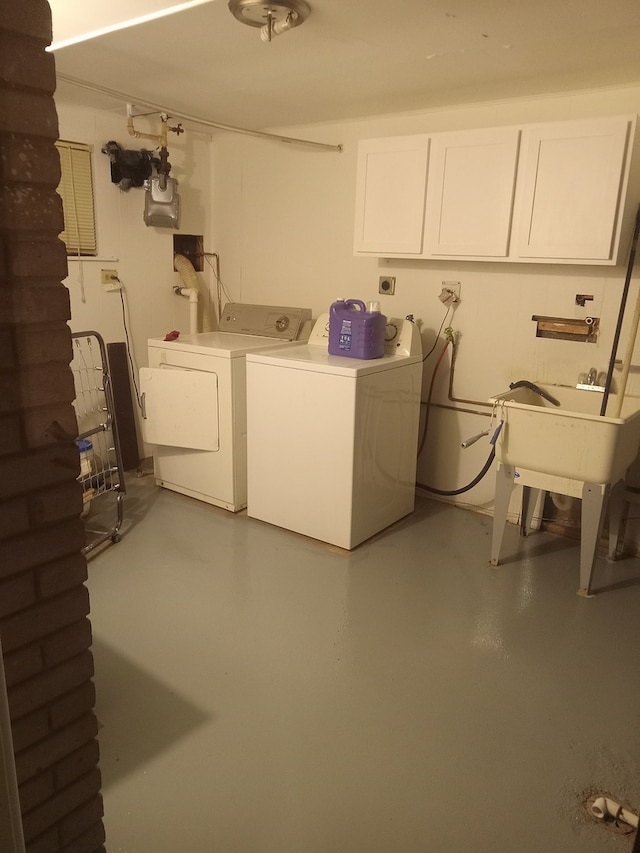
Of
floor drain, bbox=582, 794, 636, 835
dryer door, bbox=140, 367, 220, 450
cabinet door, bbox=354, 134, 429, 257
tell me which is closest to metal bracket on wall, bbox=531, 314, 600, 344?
cabinet door, bbox=354, 134, 429, 257

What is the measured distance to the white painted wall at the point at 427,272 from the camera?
10.4 feet

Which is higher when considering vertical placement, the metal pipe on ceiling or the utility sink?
the metal pipe on ceiling

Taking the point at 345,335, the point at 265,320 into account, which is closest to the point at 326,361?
the point at 345,335

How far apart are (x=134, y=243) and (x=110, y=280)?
0.31 metres

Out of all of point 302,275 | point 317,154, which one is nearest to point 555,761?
point 302,275

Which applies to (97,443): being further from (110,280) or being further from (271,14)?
(271,14)

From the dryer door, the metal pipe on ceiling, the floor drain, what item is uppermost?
the metal pipe on ceiling

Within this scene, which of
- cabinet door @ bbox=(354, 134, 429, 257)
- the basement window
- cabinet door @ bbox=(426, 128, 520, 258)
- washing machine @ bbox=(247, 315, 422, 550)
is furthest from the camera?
the basement window

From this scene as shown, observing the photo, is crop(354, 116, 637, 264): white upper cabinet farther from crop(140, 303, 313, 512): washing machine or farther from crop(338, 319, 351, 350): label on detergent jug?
crop(140, 303, 313, 512): washing machine

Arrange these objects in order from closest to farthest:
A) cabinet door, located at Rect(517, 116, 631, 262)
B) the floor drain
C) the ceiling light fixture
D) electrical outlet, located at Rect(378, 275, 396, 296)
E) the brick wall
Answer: the brick wall → the floor drain → the ceiling light fixture → cabinet door, located at Rect(517, 116, 631, 262) → electrical outlet, located at Rect(378, 275, 396, 296)

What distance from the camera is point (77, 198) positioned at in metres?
3.68

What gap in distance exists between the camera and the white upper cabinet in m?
2.69

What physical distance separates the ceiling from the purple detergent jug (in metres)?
1.09

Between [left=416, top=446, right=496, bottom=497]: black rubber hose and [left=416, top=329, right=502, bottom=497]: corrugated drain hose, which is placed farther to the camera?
[left=416, top=329, right=502, bottom=497]: corrugated drain hose
